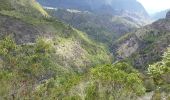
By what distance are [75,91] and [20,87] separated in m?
20.4

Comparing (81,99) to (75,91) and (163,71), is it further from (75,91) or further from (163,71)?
(163,71)

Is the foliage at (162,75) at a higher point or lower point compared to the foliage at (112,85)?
lower

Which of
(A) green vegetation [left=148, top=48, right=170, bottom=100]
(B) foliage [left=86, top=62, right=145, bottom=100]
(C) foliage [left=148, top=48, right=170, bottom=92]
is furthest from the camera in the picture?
(C) foliage [left=148, top=48, right=170, bottom=92]

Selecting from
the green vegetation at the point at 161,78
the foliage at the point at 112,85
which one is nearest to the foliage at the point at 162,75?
the green vegetation at the point at 161,78

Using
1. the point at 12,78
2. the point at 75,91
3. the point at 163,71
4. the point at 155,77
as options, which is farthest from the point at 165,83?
the point at 12,78

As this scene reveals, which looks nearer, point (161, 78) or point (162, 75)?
point (162, 75)

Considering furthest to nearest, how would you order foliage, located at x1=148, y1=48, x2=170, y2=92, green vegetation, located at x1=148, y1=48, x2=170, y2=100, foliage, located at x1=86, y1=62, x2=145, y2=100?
foliage, located at x1=148, y1=48, x2=170, y2=92
green vegetation, located at x1=148, y1=48, x2=170, y2=100
foliage, located at x1=86, y1=62, x2=145, y2=100

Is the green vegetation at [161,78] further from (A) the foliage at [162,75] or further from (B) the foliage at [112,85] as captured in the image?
(B) the foliage at [112,85]

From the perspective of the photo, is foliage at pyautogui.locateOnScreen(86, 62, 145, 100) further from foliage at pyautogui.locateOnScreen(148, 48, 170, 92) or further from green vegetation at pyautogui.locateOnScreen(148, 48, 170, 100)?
foliage at pyautogui.locateOnScreen(148, 48, 170, 92)

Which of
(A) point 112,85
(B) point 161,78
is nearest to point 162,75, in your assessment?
(B) point 161,78

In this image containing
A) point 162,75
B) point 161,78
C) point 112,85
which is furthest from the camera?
point 161,78

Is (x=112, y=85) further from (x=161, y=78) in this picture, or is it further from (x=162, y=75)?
(x=161, y=78)

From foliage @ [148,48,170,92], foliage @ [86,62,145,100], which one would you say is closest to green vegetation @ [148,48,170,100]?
foliage @ [148,48,170,92]

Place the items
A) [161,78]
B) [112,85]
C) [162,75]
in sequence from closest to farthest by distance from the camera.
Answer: [112,85]
[162,75]
[161,78]
